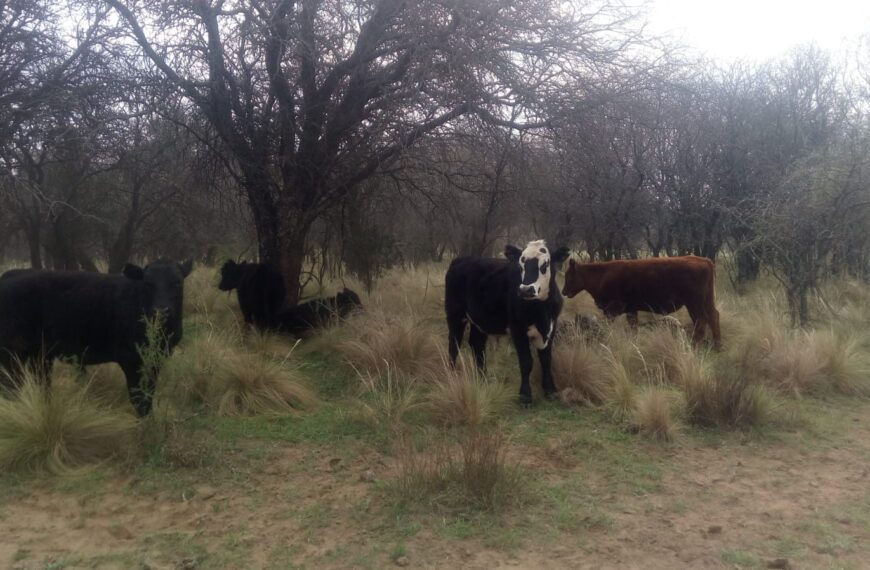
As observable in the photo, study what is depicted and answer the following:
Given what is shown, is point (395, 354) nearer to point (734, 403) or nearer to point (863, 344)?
point (734, 403)

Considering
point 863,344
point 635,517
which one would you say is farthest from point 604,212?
point 635,517

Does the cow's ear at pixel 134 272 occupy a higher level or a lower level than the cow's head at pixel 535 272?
higher

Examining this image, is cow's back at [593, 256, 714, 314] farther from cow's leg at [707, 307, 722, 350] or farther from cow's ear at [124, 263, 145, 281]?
cow's ear at [124, 263, 145, 281]

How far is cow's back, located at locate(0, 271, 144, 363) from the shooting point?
6.36m

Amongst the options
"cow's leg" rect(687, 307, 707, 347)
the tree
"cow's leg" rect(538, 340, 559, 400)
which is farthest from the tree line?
"cow's leg" rect(538, 340, 559, 400)

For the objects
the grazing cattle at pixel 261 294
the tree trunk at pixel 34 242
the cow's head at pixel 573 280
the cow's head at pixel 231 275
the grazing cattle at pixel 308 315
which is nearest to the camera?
the grazing cattle at pixel 308 315

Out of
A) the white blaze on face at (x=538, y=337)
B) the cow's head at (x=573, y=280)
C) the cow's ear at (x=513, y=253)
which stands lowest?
the white blaze on face at (x=538, y=337)

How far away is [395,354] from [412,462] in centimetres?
335

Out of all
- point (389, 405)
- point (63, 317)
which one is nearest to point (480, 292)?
point (389, 405)

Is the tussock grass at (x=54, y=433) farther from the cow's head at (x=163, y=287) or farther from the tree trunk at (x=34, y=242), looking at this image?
the tree trunk at (x=34, y=242)

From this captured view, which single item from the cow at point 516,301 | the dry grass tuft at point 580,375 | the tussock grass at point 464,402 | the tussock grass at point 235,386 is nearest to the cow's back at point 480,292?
the cow at point 516,301

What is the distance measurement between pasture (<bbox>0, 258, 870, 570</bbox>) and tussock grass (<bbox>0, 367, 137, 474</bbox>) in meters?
0.01

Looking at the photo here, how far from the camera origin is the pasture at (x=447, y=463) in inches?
160

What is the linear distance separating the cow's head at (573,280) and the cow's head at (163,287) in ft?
18.8
